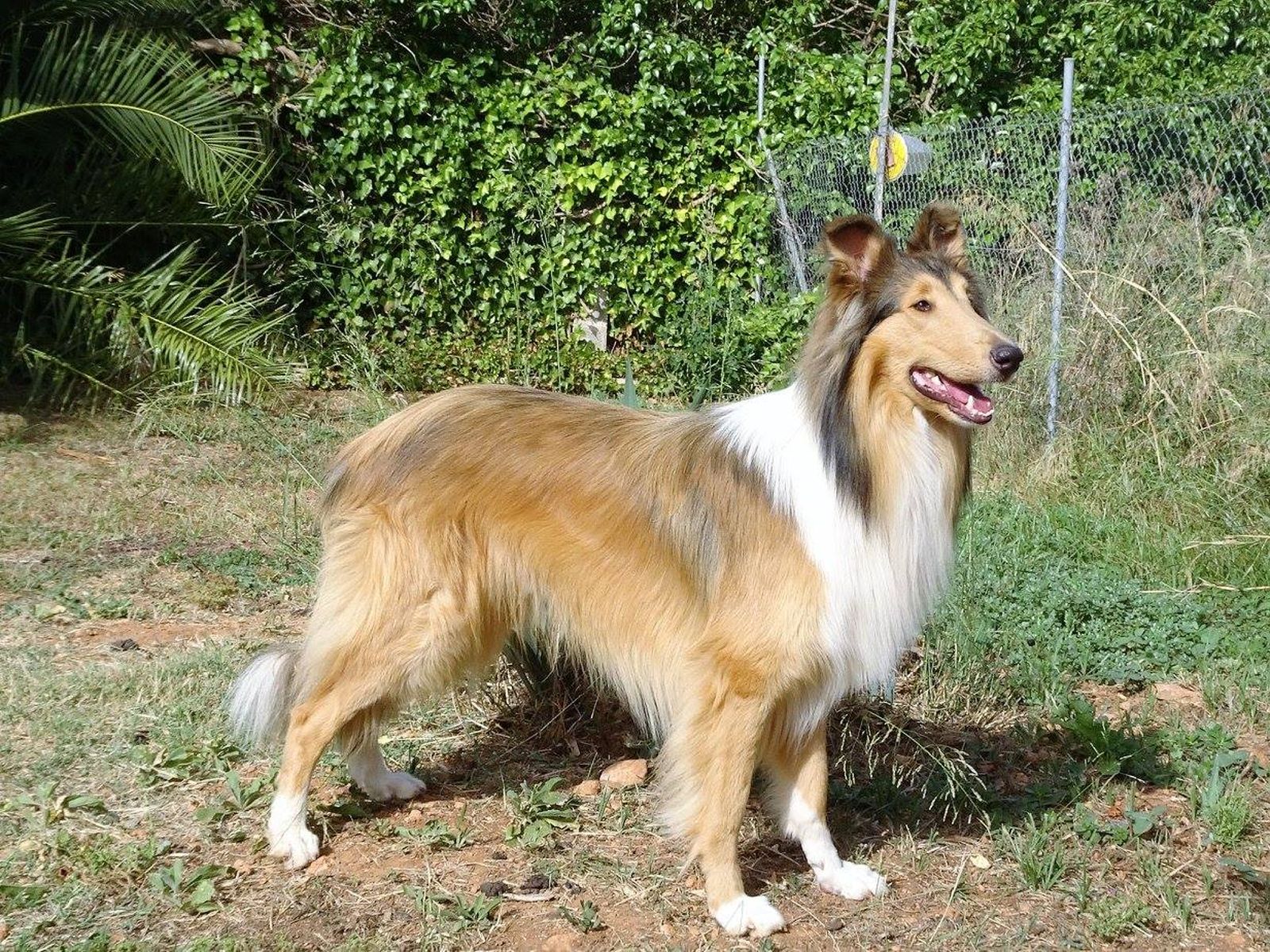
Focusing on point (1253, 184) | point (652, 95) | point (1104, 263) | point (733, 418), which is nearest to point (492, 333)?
point (652, 95)

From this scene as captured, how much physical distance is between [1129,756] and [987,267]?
4.51m

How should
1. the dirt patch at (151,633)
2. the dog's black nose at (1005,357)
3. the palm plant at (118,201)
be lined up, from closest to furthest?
1. the dog's black nose at (1005,357)
2. the dirt patch at (151,633)
3. the palm plant at (118,201)

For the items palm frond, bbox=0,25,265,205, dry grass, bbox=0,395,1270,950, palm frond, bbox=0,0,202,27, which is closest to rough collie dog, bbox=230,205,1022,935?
dry grass, bbox=0,395,1270,950

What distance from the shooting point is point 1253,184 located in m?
8.41

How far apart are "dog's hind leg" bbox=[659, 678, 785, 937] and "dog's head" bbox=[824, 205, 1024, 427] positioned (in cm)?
101

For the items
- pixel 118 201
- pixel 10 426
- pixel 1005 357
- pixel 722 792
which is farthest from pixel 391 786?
pixel 118 201

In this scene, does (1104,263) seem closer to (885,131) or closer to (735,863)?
(885,131)

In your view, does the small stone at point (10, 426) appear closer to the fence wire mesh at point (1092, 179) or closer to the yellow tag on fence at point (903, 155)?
the yellow tag on fence at point (903, 155)

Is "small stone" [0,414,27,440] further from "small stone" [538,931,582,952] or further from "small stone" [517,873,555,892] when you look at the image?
"small stone" [538,931,582,952]

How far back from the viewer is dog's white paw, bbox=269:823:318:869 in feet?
12.3

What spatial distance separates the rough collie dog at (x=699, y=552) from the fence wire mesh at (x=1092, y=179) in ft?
13.2

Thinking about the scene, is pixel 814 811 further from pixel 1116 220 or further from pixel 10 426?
pixel 10 426

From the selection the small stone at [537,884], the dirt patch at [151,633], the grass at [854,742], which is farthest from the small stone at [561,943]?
the dirt patch at [151,633]

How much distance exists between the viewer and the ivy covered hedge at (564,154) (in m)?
9.49
